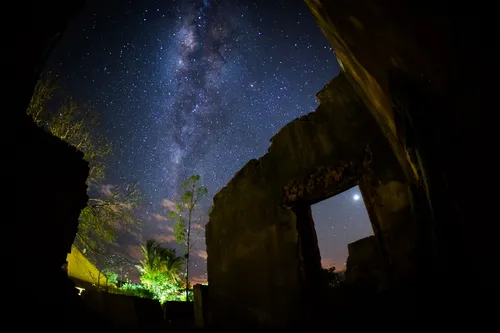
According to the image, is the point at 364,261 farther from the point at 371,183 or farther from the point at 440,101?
the point at 440,101

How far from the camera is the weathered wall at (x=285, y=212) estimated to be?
5.90 m

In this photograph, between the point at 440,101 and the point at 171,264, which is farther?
the point at 171,264

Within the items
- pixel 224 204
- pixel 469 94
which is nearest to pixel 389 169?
pixel 469 94

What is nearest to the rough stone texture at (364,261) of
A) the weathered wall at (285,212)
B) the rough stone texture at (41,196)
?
the weathered wall at (285,212)

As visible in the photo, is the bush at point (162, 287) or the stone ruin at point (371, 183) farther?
the bush at point (162, 287)

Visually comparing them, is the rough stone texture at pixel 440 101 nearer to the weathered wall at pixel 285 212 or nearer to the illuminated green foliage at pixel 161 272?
the weathered wall at pixel 285 212

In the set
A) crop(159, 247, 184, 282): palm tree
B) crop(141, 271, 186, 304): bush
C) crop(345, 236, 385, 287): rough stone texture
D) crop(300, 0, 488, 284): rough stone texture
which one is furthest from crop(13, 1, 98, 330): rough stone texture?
crop(159, 247, 184, 282): palm tree

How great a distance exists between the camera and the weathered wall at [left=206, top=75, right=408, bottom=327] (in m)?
5.90

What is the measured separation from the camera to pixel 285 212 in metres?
6.69

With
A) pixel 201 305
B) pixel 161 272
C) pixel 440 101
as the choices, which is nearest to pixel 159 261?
pixel 161 272

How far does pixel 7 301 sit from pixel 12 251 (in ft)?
2.33

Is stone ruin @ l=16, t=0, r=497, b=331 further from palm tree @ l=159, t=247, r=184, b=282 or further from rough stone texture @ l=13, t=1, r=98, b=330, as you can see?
palm tree @ l=159, t=247, r=184, b=282

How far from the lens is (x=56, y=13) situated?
4.69m

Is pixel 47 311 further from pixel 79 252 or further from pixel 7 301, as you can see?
pixel 79 252
